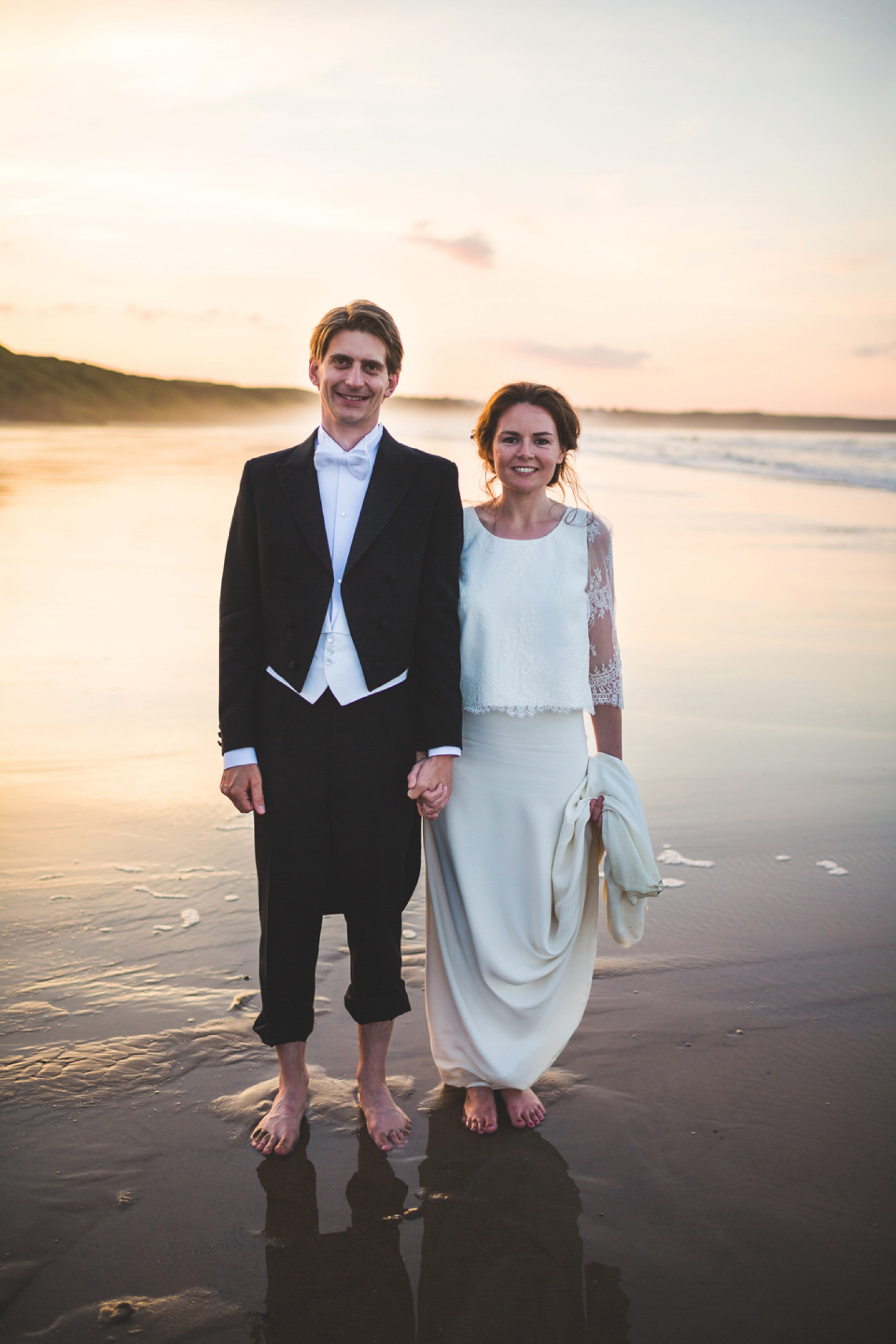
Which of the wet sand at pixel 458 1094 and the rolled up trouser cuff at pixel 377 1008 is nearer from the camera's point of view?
the wet sand at pixel 458 1094

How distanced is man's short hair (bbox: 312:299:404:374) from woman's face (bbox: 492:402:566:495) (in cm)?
40

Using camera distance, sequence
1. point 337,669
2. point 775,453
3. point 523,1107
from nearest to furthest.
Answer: point 337,669
point 523,1107
point 775,453

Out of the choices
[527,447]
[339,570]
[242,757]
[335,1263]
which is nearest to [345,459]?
[339,570]

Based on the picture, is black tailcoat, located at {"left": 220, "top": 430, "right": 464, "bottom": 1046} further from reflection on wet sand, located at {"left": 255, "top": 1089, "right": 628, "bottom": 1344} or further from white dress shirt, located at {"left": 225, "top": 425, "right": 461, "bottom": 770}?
reflection on wet sand, located at {"left": 255, "top": 1089, "right": 628, "bottom": 1344}

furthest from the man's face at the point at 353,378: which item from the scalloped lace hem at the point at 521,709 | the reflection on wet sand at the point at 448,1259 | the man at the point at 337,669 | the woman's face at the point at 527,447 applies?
the reflection on wet sand at the point at 448,1259

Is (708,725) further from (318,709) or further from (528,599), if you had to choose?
(318,709)

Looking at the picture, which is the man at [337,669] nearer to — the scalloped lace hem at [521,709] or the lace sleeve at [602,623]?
the scalloped lace hem at [521,709]

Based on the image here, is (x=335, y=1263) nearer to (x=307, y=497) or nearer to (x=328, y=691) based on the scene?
(x=328, y=691)

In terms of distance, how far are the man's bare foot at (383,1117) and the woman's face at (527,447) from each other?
1.68m

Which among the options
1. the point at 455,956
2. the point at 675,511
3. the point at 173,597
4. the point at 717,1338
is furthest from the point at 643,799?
the point at 675,511

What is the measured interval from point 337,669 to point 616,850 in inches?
35.8

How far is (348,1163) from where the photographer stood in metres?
2.50

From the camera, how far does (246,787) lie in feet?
8.39

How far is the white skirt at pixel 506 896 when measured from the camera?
2750 mm
